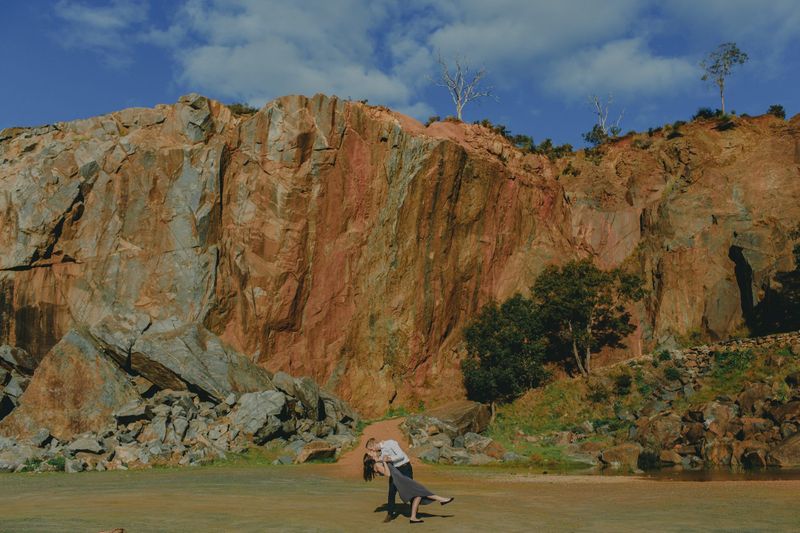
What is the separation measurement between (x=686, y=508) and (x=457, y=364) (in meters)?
34.9

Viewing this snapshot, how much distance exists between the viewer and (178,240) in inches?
1758

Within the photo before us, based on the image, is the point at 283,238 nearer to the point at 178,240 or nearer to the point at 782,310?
the point at 178,240

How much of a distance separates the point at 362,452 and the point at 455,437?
6533 millimetres

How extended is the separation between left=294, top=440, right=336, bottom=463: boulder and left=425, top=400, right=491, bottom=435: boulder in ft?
29.3

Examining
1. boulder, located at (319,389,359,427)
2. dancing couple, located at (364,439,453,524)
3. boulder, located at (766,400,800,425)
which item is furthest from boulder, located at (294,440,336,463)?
boulder, located at (766,400,800,425)

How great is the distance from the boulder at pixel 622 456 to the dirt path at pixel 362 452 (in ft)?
25.4

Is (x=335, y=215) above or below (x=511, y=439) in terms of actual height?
above

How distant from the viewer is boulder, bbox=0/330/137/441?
31.8 meters

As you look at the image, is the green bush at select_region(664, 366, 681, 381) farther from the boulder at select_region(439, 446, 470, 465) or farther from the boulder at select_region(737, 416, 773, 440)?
the boulder at select_region(439, 446, 470, 465)

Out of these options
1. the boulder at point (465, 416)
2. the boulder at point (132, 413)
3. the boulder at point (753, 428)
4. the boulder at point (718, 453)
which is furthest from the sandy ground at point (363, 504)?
the boulder at point (465, 416)

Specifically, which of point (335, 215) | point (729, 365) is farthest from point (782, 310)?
point (335, 215)

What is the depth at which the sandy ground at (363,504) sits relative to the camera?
11641mm

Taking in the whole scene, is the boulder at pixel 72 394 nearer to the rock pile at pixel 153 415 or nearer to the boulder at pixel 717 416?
the rock pile at pixel 153 415

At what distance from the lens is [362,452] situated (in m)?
31.0
